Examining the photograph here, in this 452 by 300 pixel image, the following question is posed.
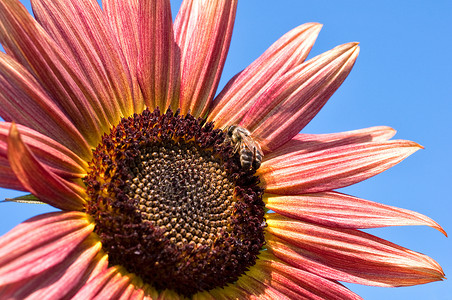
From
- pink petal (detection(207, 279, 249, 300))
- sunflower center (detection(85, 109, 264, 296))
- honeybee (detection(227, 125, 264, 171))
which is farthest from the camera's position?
honeybee (detection(227, 125, 264, 171))

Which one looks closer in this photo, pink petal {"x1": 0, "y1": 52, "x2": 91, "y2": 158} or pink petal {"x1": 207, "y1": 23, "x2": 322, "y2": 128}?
pink petal {"x1": 0, "y1": 52, "x2": 91, "y2": 158}

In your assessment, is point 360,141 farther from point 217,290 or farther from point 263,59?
point 217,290

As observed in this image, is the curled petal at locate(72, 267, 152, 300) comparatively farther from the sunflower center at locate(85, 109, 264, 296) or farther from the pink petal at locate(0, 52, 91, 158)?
the pink petal at locate(0, 52, 91, 158)

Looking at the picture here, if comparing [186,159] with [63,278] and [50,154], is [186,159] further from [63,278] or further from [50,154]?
[63,278]

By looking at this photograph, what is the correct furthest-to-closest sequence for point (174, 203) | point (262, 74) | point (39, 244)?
point (262, 74) → point (174, 203) → point (39, 244)

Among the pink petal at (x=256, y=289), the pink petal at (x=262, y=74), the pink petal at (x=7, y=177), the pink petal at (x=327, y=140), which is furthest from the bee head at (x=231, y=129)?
the pink petal at (x=7, y=177)

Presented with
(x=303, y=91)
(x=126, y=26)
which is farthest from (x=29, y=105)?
(x=303, y=91)

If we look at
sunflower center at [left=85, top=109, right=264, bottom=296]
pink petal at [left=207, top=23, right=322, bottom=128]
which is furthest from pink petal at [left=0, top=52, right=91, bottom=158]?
pink petal at [left=207, top=23, right=322, bottom=128]
